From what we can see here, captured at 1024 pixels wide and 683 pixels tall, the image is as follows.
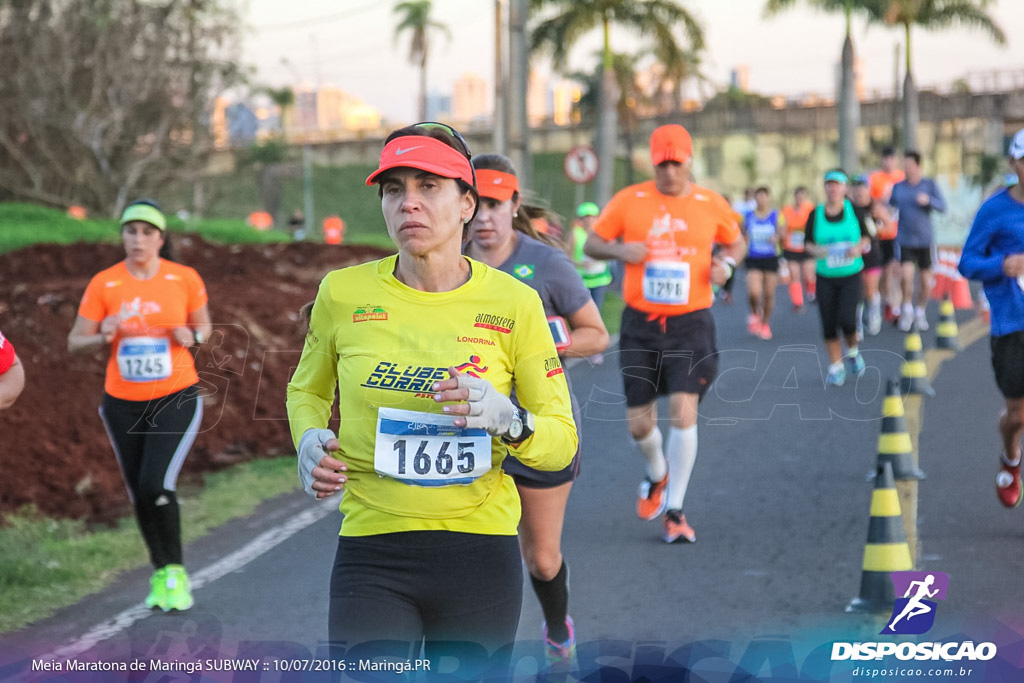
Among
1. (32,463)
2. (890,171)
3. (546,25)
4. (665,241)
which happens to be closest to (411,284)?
(665,241)

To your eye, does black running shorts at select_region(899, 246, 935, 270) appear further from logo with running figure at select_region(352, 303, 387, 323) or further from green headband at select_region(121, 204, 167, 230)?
logo with running figure at select_region(352, 303, 387, 323)

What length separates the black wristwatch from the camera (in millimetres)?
3338

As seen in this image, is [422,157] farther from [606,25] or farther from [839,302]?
[606,25]

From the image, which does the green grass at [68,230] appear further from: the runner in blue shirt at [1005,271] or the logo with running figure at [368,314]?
the logo with running figure at [368,314]

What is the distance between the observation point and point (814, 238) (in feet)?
45.6

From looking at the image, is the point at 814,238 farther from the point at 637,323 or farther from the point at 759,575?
the point at 759,575

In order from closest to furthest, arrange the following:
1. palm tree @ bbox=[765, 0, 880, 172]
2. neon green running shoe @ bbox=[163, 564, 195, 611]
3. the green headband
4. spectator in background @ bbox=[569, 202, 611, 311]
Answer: neon green running shoe @ bbox=[163, 564, 195, 611] → the green headband → spectator in background @ bbox=[569, 202, 611, 311] → palm tree @ bbox=[765, 0, 880, 172]

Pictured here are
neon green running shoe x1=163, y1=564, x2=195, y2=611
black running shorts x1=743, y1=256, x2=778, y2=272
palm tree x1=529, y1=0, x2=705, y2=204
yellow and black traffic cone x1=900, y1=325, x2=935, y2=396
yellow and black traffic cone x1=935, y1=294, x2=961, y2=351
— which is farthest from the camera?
palm tree x1=529, y1=0, x2=705, y2=204

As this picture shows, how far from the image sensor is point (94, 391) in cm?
1130

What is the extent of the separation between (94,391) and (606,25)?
30940 mm

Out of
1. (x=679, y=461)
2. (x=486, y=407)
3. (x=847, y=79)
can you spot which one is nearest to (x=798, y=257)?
(x=679, y=461)

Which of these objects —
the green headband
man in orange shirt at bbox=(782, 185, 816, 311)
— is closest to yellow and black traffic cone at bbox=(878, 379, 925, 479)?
the green headband

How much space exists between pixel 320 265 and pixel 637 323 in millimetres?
14299

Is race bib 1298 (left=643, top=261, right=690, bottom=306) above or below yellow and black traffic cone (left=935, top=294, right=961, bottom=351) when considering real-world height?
above
